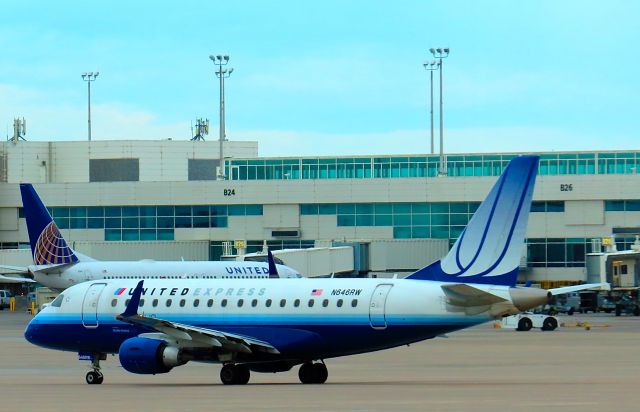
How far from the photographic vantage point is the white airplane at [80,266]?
261ft

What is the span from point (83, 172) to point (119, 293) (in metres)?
103

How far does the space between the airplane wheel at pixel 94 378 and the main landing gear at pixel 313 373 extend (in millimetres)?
5797

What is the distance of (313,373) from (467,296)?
540 centimetres

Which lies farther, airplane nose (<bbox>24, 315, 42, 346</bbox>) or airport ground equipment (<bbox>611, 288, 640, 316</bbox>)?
airport ground equipment (<bbox>611, 288, 640, 316</bbox>)

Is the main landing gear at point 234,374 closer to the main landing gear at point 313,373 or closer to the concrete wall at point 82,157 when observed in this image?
the main landing gear at point 313,373

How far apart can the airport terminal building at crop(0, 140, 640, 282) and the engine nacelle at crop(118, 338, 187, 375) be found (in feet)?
234

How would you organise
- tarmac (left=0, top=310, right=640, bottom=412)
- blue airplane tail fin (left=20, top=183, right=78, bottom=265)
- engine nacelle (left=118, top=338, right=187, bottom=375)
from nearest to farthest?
tarmac (left=0, top=310, right=640, bottom=412) → engine nacelle (left=118, top=338, right=187, bottom=375) → blue airplane tail fin (left=20, top=183, right=78, bottom=265)

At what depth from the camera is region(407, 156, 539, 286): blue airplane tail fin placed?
3778cm

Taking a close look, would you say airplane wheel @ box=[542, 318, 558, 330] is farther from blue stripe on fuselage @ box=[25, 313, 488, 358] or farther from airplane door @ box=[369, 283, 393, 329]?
airplane door @ box=[369, 283, 393, 329]

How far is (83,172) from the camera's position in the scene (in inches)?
5630

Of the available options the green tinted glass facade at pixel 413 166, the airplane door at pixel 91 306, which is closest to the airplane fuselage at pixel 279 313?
the airplane door at pixel 91 306

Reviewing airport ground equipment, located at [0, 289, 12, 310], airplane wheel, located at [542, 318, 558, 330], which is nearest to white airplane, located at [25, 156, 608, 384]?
airplane wheel, located at [542, 318, 558, 330]

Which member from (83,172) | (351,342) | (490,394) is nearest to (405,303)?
(351,342)

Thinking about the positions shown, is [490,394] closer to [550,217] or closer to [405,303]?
[405,303]
